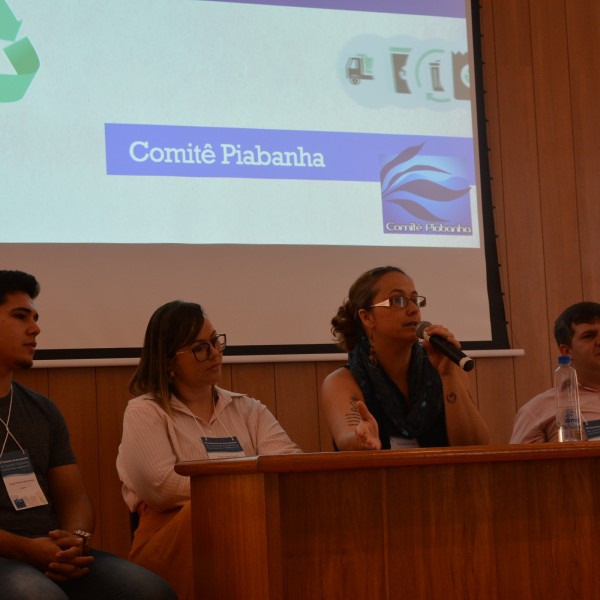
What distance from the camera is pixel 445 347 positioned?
8.61ft

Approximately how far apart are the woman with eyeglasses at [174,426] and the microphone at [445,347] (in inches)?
22.0

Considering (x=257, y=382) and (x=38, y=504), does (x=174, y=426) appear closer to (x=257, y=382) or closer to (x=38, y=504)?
(x=38, y=504)

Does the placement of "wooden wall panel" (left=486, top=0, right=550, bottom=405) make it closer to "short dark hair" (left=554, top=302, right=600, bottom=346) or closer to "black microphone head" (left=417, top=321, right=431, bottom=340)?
"short dark hair" (left=554, top=302, right=600, bottom=346)

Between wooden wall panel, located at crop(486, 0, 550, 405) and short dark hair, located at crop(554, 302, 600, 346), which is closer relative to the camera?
short dark hair, located at crop(554, 302, 600, 346)

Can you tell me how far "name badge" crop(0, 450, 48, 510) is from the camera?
244 centimetres

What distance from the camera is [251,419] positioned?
9.86ft

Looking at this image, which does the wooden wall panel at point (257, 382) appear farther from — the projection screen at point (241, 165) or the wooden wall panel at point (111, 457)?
the wooden wall panel at point (111, 457)

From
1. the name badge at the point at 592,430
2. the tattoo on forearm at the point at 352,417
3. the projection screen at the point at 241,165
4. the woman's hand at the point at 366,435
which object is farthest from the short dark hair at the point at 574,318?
the woman's hand at the point at 366,435

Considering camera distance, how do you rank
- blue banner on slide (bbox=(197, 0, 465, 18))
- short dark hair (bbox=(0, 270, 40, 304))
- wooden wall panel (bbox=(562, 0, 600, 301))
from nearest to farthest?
short dark hair (bbox=(0, 270, 40, 304)) → blue banner on slide (bbox=(197, 0, 465, 18)) → wooden wall panel (bbox=(562, 0, 600, 301))

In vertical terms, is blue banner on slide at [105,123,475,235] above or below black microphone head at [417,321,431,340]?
above

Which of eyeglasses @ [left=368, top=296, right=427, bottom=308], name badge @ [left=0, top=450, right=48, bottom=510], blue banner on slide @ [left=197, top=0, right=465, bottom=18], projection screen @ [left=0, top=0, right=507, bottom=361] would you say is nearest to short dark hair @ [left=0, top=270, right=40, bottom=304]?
name badge @ [left=0, top=450, right=48, bottom=510]

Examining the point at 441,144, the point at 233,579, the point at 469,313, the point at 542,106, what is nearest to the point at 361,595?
the point at 233,579

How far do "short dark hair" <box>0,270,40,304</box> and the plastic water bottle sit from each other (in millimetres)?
1495

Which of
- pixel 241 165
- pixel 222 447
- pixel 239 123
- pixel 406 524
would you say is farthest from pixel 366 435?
pixel 239 123
